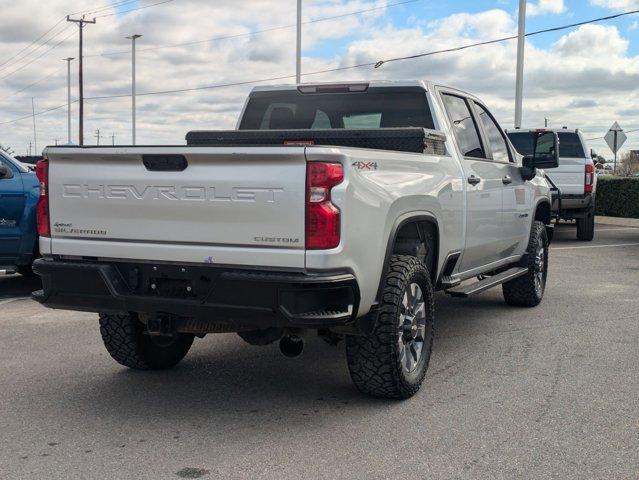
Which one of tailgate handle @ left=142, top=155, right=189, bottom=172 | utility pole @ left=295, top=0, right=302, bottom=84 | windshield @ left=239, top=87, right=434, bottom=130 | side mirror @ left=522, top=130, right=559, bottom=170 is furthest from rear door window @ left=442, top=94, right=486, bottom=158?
utility pole @ left=295, top=0, right=302, bottom=84

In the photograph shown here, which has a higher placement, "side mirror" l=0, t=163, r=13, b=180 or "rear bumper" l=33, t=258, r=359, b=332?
"side mirror" l=0, t=163, r=13, b=180

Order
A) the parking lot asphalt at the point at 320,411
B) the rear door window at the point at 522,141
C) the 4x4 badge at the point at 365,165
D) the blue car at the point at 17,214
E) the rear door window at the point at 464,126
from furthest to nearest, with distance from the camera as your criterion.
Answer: the rear door window at the point at 522,141 → the blue car at the point at 17,214 → the rear door window at the point at 464,126 → the 4x4 badge at the point at 365,165 → the parking lot asphalt at the point at 320,411

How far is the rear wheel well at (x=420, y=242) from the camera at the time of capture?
4.98 m

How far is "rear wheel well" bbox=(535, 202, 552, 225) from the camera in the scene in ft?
26.5

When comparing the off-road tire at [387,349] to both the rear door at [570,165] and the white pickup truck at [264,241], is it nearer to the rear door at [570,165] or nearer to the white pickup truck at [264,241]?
the white pickup truck at [264,241]

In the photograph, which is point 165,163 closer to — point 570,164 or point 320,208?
point 320,208

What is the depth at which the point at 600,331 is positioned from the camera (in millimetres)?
6734

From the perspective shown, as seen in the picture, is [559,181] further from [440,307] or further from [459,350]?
[459,350]

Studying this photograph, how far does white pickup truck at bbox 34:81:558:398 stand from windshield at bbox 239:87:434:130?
18.7 inches

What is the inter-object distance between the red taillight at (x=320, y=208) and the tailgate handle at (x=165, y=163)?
73 centimetres

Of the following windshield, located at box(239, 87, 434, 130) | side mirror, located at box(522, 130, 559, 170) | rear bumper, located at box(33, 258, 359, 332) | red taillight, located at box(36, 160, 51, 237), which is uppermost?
windshield, located at box(239, 87, 434, 130)

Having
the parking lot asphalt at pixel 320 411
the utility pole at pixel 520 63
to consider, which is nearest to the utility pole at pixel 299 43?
the utility pole at pixel 520 63

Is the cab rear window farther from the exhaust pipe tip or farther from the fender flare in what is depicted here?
the exhaust pipe tip

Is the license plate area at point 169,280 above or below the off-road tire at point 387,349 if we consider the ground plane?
above
